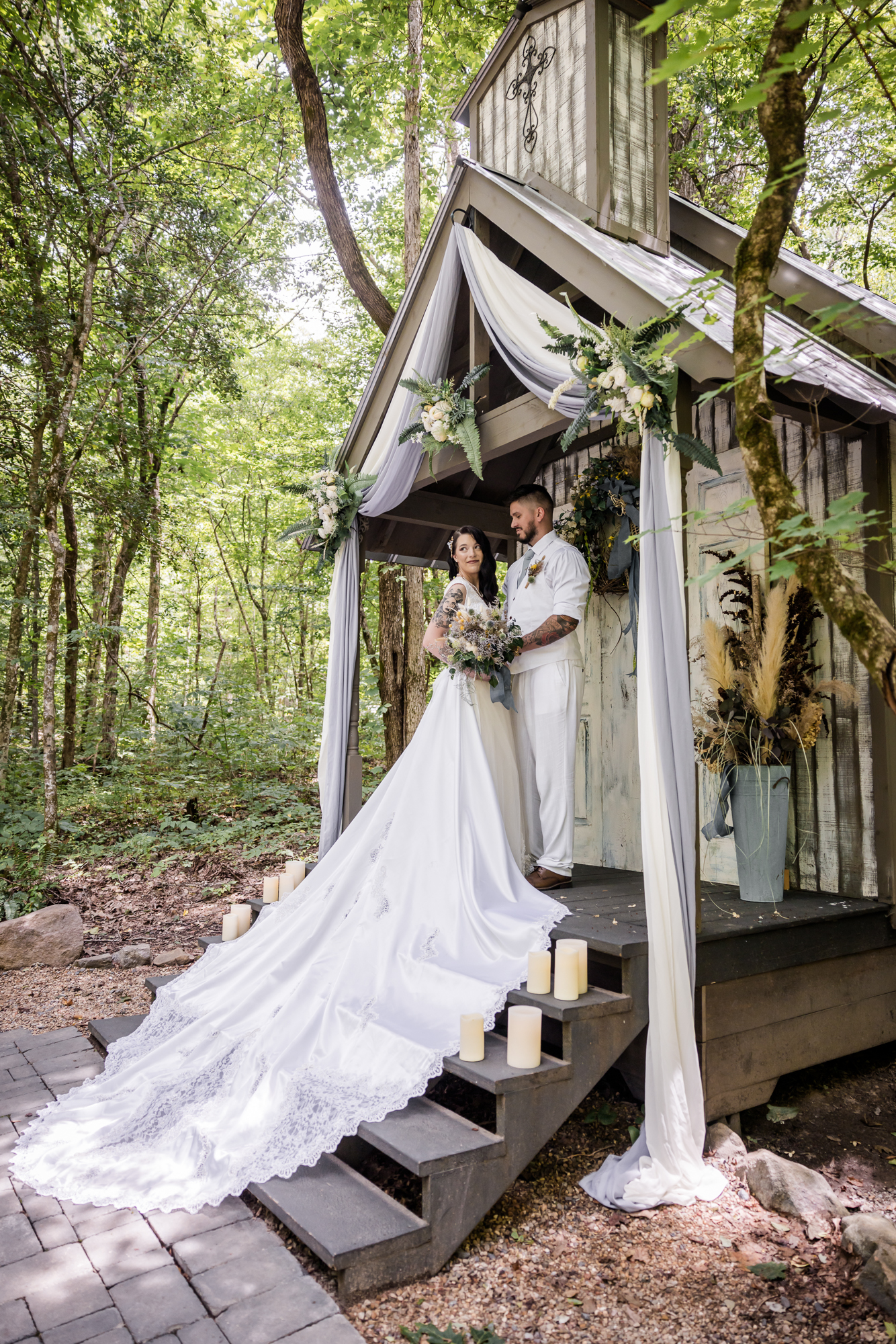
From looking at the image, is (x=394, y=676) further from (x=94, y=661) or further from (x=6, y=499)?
(x=94, y=661)

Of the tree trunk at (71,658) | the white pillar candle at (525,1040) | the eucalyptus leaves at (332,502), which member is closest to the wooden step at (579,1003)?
the white pillar candle at (525,1040)

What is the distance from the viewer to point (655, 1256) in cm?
257

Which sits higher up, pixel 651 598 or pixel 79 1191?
pixel 651 598

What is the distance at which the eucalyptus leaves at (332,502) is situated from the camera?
17.5 ft

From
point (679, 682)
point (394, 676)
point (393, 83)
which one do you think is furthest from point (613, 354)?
point (393, 83)

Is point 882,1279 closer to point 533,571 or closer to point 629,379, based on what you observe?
point 629,379

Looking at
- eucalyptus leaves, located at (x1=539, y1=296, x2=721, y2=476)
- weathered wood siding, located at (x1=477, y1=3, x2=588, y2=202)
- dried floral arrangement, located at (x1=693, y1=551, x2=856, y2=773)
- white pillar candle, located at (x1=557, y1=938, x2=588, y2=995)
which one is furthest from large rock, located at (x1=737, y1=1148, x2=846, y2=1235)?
weathered wood siding, located at (x1=477, y1=3, x2=588, y2=202)

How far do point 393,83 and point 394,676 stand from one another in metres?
6.20

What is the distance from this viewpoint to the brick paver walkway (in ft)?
6.94

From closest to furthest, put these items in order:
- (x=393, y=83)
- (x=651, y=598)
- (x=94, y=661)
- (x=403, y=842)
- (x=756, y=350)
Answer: (x=756, y=350) → (x=651, y=598) → (x=403, y=842) → (x=393, y=83) → (x=94, y=661)

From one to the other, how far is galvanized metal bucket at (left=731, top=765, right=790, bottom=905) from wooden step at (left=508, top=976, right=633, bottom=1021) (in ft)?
3.81

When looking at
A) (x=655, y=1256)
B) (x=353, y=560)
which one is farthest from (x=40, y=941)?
(x=655, y=1256)

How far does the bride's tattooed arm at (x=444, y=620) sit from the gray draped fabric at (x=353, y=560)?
3.28 ft

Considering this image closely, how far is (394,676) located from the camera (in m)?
8.90
